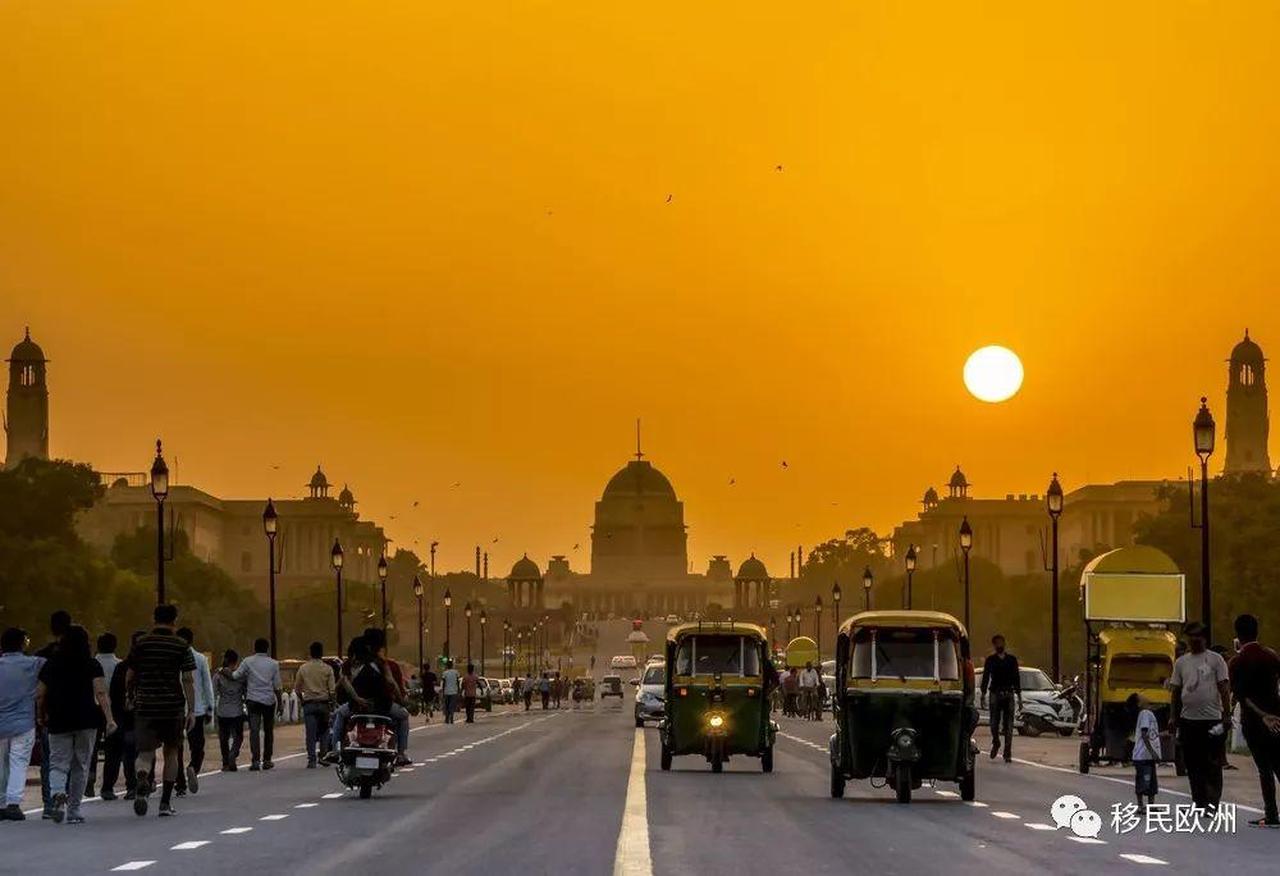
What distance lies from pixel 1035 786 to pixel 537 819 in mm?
10376

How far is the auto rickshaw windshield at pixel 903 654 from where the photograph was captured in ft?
104

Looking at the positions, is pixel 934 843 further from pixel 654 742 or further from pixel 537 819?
pixel 654 742

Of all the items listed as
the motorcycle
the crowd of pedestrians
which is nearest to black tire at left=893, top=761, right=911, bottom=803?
the motorcycle

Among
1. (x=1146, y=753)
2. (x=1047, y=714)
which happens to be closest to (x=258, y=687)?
(x=1146, y=753)

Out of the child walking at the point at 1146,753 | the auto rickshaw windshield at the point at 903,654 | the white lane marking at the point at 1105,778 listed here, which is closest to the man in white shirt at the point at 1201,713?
the child walking at the point at 1146,753

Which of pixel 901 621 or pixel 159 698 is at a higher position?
pixel 901 621

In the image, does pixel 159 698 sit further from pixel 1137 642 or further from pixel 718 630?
pixel 1137 642

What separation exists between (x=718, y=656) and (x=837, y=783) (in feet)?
27.3

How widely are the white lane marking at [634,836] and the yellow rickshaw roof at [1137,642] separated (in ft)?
23.8

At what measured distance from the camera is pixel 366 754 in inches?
1234

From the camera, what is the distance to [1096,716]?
3944cm

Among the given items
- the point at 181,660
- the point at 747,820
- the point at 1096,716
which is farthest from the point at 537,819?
the point at 1096,716

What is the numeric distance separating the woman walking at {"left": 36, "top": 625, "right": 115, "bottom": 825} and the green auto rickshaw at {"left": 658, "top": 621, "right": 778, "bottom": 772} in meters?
12.7

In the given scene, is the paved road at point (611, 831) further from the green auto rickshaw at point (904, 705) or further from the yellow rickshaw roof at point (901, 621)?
the yellow rickshaw roof at point (901, 621)
